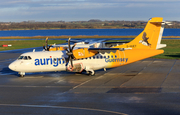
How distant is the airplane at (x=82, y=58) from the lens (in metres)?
27.7

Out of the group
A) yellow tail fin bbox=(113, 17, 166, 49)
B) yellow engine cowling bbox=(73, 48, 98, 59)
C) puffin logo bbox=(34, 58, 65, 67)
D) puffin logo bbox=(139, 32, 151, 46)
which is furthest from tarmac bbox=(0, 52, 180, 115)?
puffin logo bbox=(139, 32, 151, 46)

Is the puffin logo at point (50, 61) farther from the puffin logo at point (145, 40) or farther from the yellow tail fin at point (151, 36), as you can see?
the puffin logo at point (145, 40)

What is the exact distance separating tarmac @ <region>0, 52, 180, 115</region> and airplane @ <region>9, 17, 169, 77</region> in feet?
4.16

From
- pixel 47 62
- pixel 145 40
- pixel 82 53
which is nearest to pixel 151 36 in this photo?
pixel 145 40

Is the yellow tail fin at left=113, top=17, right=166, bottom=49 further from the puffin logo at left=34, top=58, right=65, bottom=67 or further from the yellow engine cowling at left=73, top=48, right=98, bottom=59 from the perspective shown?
the puffin logo at left=34, top=58, right=65, bottom=67

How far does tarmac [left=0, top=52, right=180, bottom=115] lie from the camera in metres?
16.1

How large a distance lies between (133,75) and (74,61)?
298 inches

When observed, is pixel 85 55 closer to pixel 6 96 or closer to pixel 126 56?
pixel 126 56

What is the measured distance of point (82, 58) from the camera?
28297mm

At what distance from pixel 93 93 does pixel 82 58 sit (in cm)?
846

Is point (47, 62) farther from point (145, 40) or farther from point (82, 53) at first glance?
point (145, 40)

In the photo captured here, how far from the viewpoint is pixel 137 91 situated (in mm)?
20844

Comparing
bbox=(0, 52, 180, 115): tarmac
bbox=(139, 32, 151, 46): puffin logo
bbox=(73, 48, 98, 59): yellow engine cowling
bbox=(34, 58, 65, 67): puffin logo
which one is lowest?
bbox=(0, 52, 180, 115): tarmac

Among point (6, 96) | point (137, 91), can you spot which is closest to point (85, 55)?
point (137, 91)
